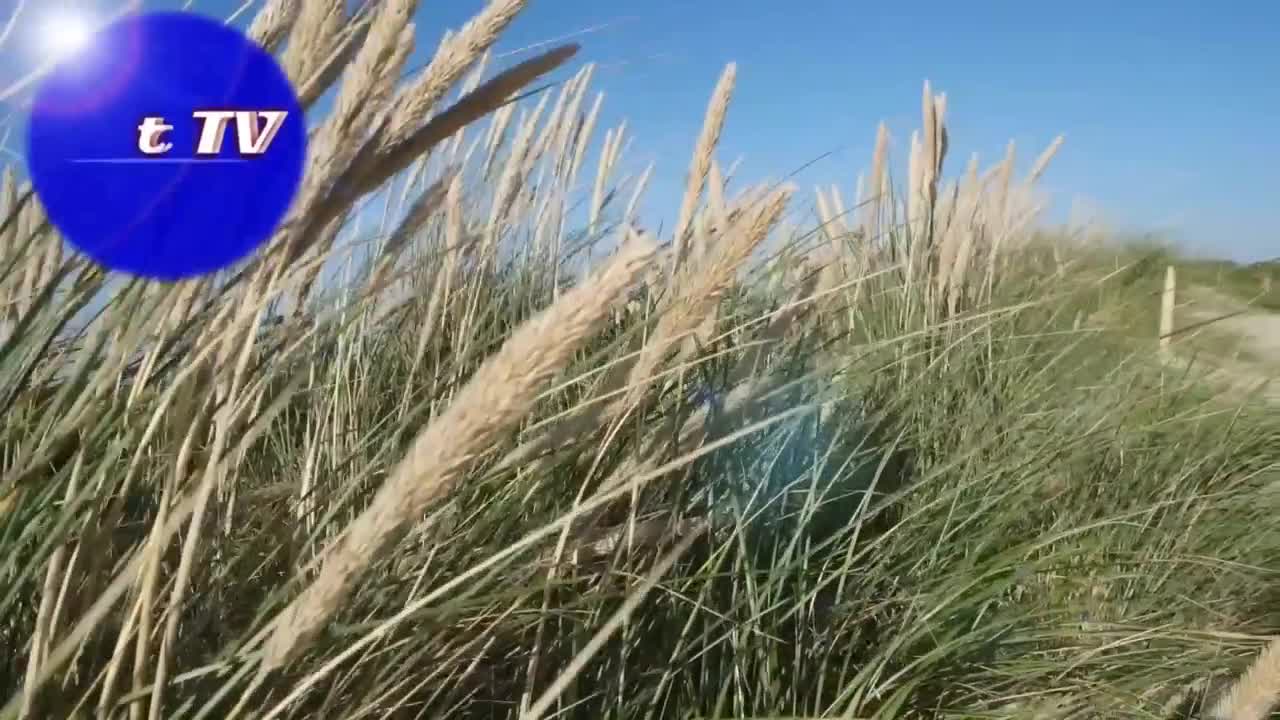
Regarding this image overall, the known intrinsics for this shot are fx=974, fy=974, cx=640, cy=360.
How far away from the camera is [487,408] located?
1.38ft

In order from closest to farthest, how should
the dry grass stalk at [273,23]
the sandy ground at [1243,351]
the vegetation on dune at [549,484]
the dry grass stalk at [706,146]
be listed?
the vegetation on dune at [549,484] < the dry grass stalk at [273,23] < the dry grass stalk at [706,146] < the sandy ground at [1243,351]

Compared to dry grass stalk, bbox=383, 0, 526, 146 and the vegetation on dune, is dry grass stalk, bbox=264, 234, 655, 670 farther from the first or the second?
dry grass stalk, bbox=383, 0, 526, 146

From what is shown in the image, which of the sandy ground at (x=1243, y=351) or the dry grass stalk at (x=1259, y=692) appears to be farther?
the sandy ground at (x=1243, y=351)

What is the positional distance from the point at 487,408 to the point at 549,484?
0.64 metres

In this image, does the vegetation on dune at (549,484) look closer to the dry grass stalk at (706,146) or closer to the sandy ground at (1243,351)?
the dry grass stalk at (706,146)

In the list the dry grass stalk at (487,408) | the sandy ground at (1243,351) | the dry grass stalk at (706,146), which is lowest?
the sandy ground at (1243,351)

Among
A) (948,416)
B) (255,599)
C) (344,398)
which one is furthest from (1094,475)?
(255,599)

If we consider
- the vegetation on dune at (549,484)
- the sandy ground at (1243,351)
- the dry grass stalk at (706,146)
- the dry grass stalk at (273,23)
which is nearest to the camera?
the vegetation on dune at (549,484)

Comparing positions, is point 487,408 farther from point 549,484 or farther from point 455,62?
point 549,484

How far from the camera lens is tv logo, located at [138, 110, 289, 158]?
3.60ft

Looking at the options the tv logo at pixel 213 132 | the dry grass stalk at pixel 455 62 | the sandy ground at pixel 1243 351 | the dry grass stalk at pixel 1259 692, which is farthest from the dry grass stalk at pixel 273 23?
the sandy ground at pixel 1243 351

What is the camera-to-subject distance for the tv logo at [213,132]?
1.10 meters

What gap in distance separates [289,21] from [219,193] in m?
0.45

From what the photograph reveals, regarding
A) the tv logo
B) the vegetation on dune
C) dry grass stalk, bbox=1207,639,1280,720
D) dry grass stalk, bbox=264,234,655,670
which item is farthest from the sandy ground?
dry grass stalk, bbox=264,234,655,670
